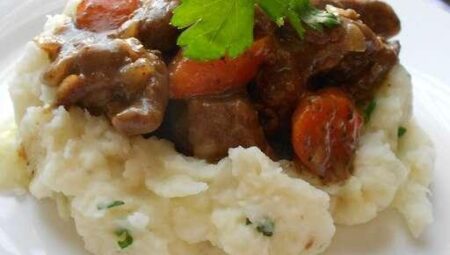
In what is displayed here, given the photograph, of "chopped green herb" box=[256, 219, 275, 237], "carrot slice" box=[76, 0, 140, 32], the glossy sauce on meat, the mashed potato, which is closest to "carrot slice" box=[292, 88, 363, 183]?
the glossy sauce on meat

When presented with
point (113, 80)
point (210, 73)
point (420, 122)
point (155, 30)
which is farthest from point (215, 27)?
point (420, 122)

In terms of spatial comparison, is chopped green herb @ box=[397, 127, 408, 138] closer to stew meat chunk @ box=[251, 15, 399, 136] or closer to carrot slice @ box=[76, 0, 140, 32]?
stew meat chunk @ box=[251, 15, 399, 136]

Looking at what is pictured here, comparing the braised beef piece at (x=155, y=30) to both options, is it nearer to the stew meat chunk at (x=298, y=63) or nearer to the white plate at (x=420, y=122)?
the stew meat chunk at (x=298, y=63)

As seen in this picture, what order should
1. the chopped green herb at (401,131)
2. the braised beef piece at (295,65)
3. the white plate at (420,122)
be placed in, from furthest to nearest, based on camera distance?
the chopped green herb at (401,131) < the braised beef piece at (295,65) < the white plate at (420,122)

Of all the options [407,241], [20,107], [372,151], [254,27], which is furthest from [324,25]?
[20,107]

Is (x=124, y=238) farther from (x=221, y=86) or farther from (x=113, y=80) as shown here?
(x=221, y=86)

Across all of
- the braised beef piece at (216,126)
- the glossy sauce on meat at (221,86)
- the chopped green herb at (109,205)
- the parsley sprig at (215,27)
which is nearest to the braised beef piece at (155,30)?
the glossy sauce on meat at (221,86)
